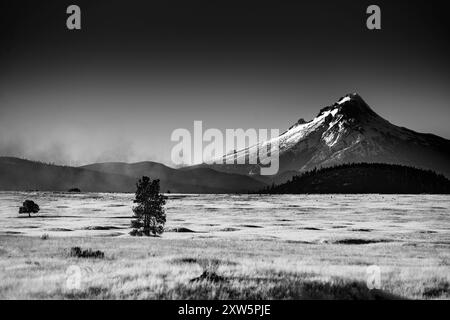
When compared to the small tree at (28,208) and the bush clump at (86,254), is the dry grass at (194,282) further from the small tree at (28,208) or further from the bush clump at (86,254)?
the small tree at (28,208)

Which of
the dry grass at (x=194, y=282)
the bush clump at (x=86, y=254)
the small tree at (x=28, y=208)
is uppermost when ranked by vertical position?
the dry grass at (x=194, y=282)

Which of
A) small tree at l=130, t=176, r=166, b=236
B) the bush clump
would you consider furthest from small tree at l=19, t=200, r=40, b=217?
the bush clump

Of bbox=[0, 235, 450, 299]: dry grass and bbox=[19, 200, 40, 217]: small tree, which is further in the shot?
bbox=[19, 200, 40, 217]: small tree

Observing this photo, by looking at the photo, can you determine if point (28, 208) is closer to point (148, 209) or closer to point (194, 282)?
point (148, 209)

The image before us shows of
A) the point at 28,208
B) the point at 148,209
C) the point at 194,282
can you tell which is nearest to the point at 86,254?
the point at 194,282

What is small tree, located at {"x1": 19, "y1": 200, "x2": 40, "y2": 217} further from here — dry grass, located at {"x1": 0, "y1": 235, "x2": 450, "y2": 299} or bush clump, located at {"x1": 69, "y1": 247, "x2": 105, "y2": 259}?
dry grass, located at {"x1": 0, "y1": 235, "x2": 450, "y2": 299}

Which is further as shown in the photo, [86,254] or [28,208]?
[28,208]

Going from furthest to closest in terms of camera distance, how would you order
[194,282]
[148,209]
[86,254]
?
1. [148,209]
2. [86,254]
3. [194,282]

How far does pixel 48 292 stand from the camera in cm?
1312

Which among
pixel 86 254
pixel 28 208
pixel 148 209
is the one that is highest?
pixel 148 209

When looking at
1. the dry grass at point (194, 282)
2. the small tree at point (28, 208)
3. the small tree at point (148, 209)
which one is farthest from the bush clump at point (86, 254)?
the small tree at point (28, 208)
